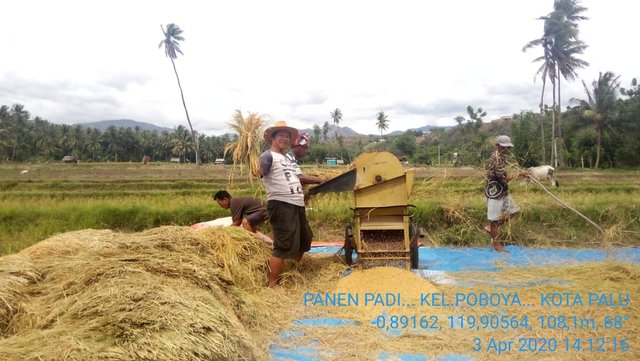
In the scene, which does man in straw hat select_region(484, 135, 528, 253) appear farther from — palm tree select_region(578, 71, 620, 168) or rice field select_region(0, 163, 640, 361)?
palm tree select_region(578, 71, 620, 168)

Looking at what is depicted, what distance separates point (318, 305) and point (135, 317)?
1.74 m

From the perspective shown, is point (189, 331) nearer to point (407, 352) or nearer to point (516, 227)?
point (407, 352)

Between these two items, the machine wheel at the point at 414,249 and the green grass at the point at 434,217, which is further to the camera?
the green grass at the point at 434,217

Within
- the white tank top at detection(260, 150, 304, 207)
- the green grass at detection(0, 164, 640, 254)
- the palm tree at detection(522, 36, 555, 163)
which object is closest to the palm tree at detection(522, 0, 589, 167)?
the palm tree at detection(522, 36, 555, 163)

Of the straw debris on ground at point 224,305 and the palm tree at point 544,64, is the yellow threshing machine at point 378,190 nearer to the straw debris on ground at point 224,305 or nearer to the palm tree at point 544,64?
the straw debris on ground at point 224,305

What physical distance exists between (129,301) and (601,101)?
39.7m

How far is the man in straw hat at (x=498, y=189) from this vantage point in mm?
5508

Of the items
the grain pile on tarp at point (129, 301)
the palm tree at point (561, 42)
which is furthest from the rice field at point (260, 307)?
the palm tree at point (561, 42)

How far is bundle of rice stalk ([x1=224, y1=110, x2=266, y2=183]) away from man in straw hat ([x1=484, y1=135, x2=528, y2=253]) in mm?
3125

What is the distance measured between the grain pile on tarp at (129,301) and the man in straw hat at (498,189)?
344cm

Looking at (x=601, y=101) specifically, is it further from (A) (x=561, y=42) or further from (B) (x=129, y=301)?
(B) (x=129, y=301)

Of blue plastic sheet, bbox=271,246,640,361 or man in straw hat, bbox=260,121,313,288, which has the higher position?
man in straw hat, bbox=260,121,313,288

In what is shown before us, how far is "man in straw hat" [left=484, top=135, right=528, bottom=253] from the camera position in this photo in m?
5.51

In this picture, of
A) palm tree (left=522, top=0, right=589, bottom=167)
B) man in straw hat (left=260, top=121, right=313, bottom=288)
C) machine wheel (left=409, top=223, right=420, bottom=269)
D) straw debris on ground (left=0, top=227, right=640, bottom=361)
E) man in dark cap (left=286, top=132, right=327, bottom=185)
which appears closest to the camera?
straw debris on ground (left=0, top=227, right=640, bottom=361)
